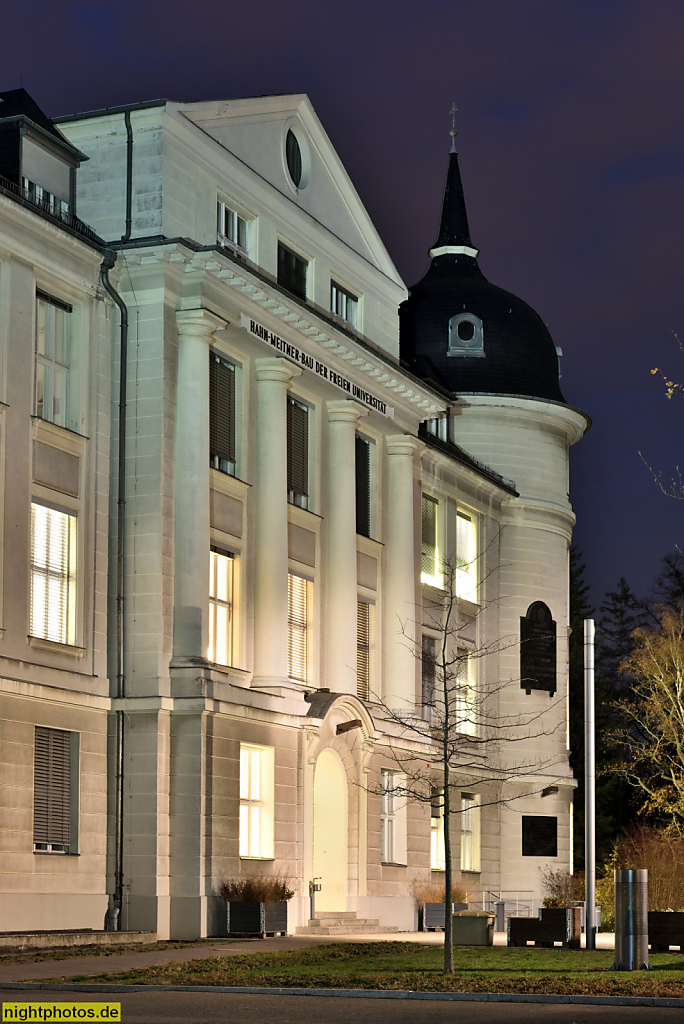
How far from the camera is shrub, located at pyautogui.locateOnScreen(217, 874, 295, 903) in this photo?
34094 millimetres

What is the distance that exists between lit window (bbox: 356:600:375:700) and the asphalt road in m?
24.2

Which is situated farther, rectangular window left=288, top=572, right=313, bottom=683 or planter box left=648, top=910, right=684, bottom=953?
rectangular window left=288, top=572, right=313, bottom=683

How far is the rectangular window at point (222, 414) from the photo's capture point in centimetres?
3722

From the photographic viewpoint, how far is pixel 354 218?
45125 millimetres

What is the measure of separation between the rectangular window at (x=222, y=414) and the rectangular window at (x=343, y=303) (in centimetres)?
674

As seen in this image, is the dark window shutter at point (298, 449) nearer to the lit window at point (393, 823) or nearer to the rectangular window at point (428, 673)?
the lit window at point (393, 823)

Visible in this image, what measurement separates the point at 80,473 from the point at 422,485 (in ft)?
57.0

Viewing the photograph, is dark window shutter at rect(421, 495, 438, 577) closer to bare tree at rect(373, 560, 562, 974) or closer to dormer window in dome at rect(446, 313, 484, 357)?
bare tree at rect(373, 560, 562, 974)

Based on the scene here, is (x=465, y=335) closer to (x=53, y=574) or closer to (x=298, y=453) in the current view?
(x=298, y=453)

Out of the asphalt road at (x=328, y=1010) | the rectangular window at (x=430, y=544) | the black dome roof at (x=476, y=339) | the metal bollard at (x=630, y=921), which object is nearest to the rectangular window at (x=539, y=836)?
the rectangular window at (x=430, y=544)

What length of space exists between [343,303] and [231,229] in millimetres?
6445

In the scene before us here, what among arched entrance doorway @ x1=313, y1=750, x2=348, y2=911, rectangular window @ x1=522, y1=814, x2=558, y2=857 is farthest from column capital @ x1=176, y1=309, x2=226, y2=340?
rectangular window @ x1=522, y1=814, x2=558, y2=857

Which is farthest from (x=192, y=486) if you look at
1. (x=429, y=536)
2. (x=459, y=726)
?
(x=459, y=726)

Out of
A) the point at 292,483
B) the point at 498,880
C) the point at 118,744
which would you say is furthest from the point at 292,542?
the point at 498,880
